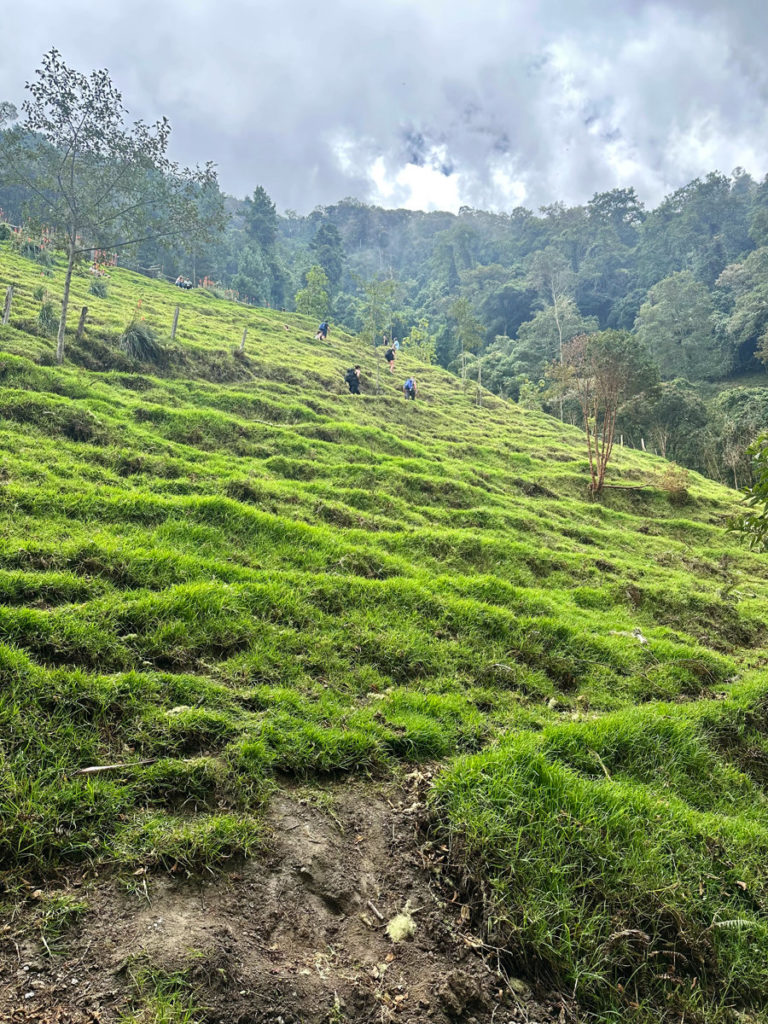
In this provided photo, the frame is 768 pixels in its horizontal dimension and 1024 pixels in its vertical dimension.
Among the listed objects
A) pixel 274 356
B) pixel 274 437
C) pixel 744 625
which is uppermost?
pixel 274 356

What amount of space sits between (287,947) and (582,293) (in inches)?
4520

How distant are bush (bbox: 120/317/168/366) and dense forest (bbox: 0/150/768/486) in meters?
7.61

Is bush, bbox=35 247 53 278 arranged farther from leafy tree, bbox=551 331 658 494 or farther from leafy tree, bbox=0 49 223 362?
leafy tree, bbox=551 331 658 494

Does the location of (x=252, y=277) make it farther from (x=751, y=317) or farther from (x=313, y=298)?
(x=751, y=317)

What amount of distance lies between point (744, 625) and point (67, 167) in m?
27.9

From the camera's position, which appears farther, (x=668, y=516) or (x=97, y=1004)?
(x=668, y=516)

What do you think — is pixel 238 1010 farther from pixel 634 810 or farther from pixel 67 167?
pixel 67 167

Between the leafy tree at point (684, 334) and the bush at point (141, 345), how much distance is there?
6733 cm

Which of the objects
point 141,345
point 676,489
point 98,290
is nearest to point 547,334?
point 676,489

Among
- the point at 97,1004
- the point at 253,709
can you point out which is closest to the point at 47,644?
the point at 253,709

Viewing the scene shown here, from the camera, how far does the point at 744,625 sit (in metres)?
9.94

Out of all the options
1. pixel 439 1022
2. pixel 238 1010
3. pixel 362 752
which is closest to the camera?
pixel 238 1010

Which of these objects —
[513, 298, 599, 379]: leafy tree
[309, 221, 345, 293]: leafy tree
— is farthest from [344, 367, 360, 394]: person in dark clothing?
[309, 221, 345, 293]: leafy tree

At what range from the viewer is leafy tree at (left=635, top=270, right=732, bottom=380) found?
67.6 m
